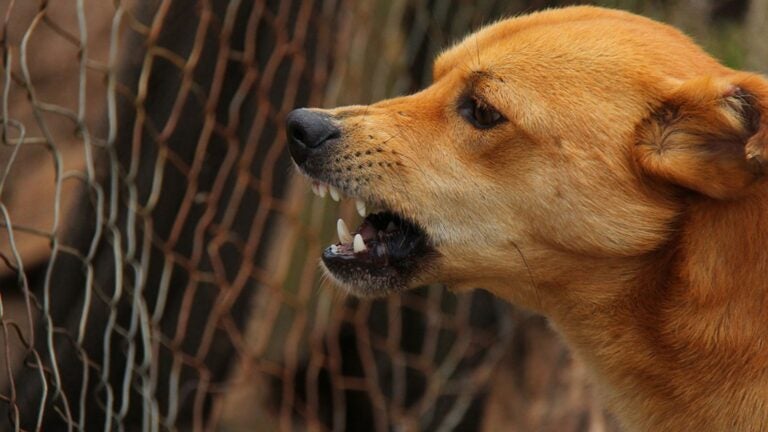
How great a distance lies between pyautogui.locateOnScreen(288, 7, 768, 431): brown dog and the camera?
3.07 metres

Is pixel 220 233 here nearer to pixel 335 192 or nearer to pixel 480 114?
pixel 335 192

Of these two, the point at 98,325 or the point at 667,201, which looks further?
the point at 98,325

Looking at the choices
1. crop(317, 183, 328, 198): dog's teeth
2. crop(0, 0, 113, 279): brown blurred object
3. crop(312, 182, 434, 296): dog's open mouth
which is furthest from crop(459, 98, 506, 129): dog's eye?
crop(0, 0, 113, 279): brown blurred object

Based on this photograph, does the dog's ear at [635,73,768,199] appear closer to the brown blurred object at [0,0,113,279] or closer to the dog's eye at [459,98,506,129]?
the dog's eye at [459,98,506,129]

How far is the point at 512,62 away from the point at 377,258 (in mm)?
746

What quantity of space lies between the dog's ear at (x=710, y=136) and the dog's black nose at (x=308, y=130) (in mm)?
944

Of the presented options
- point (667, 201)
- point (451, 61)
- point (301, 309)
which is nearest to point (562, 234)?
point (667, 201)

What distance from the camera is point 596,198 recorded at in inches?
128

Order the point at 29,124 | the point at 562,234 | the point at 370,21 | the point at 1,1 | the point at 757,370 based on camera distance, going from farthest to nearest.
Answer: the point at 370,21
the point at 29,124
the point at 1,1
the point at 562,234
the point at 757,370

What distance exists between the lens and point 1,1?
4492mm

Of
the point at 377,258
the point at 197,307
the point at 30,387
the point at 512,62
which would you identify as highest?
the point at 512,62

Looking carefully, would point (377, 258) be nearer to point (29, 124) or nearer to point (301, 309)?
point (301, 309)

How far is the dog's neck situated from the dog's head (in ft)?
0.26

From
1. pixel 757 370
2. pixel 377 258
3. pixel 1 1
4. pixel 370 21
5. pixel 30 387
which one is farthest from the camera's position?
pixel 370 21
